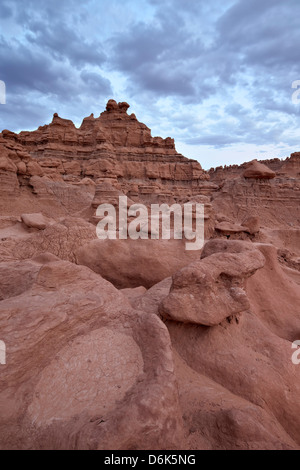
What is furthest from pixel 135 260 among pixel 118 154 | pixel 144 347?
pixel 118 154

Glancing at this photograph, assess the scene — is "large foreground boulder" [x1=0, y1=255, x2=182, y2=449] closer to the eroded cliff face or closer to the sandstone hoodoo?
the sandstone hoodoo

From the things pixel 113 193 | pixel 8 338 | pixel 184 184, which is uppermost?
pixel 184 184

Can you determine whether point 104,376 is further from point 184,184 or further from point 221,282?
point 184,184

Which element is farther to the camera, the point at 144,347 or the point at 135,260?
the point at 135,260

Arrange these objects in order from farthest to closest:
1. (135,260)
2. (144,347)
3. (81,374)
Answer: (135,260) < (144,347) < (81,374)

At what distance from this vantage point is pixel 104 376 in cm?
161

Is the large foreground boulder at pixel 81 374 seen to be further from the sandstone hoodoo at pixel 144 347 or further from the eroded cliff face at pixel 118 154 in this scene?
the eroded cliff face at pixel 118 154

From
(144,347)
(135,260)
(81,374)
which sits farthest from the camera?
(135,260)

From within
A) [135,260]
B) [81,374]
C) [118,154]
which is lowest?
[81,374]

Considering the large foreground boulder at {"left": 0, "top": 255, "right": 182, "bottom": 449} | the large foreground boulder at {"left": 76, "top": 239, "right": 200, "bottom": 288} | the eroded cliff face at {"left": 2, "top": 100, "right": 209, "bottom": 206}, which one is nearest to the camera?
the large foreground boulder at {"left": 0, "top": 255, "right": 182, "bottom": 449}

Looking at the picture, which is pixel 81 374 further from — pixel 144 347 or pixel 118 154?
pixel 118 154

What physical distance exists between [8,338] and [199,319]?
1452 millimetres

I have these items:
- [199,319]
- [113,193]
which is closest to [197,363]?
[199,319]

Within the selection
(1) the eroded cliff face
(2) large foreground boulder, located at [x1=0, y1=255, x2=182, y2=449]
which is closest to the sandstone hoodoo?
(2) large foreground boulder, located at [x1=0, y1=255, x2=182, y2=449]
